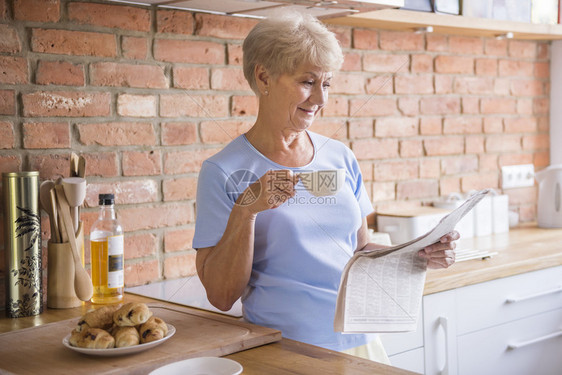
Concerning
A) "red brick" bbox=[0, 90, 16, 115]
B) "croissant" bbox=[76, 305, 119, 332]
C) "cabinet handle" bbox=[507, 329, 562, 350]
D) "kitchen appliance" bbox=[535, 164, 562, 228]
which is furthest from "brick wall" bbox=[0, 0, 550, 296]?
"cabinet handle" bbox=[507, 329, 562, 350]

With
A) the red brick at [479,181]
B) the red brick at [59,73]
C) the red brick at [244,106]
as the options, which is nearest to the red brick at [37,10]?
the red brick at [59,73]

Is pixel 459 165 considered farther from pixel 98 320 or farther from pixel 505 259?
pixel 98 320

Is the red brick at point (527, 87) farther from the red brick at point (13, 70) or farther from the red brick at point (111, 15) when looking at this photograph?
the red brick at point (13, 70)

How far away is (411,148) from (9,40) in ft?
4.85

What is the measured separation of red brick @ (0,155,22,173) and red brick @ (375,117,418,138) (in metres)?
1.26

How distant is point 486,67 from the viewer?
2760mm

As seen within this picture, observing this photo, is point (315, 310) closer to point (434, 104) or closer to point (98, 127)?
point (98, 127)

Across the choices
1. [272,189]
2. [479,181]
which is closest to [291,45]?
[272,189]

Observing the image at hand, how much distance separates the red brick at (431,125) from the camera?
255 cm

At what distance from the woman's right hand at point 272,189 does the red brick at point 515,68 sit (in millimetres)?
1837

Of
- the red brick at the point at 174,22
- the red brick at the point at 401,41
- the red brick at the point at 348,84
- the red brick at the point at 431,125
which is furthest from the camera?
the red brick at the point at 431,125

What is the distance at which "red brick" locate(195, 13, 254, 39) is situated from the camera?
1926 mm

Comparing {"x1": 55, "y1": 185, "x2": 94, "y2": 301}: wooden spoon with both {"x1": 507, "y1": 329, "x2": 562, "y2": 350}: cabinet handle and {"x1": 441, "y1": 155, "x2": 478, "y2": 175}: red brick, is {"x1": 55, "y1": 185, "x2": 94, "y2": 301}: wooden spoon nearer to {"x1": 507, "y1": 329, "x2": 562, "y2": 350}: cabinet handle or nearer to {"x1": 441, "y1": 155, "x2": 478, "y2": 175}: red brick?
{"x1": 507, "y1": 329, "x2": 562, "y2": 350}: cabinet handle

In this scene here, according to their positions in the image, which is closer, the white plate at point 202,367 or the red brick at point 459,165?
the white plate at point 202,367
